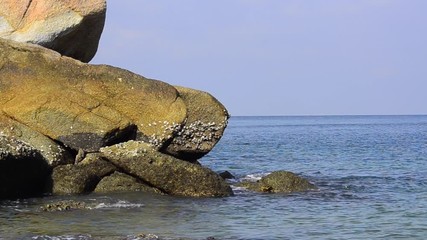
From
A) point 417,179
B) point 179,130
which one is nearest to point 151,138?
point 179,130

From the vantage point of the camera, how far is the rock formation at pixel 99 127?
22328mm

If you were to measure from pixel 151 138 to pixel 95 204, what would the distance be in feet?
14.9

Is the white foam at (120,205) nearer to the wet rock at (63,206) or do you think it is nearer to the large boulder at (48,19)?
the wet rock at (63,206)

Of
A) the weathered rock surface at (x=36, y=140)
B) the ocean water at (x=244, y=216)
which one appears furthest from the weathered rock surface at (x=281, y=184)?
the weathered rock surface at (x=36, y=140)

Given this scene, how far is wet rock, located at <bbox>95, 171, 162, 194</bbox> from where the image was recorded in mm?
22688

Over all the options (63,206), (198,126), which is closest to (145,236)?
(63,206)

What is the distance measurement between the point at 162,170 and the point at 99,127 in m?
2.63

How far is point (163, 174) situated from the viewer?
880 inches

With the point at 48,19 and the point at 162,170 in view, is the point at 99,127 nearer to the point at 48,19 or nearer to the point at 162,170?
the point at 162,170

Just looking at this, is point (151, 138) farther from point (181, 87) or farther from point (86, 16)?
point (86, 16)

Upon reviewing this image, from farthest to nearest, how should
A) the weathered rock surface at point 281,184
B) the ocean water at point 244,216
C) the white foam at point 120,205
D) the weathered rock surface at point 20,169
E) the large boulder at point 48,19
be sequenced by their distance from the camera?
the large boulder at point 48,19 → the weathered rock surface at point 281,184 → the weathered rock surface at point 20,169 → the white foam at point 120,205 → the ocean water at point 244,216

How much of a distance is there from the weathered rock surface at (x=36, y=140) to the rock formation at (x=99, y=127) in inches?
1.2

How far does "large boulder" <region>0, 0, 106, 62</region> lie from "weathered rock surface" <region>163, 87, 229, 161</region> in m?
4.25

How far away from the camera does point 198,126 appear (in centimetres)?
2519
